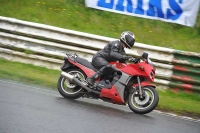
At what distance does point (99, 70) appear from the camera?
880 cm

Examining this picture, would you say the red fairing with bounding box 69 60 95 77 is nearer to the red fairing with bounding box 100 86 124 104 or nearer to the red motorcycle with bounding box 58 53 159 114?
the red motorcycle with bounding box 58 53 159 114

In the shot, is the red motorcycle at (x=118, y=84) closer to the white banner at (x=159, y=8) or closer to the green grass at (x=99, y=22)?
the green grass at (x=99, y=22)

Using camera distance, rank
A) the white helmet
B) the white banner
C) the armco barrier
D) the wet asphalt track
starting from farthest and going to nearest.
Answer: the white banner
the armco barrier
the white helmet
the wet asphalt track

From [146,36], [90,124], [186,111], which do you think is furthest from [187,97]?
[90,124]

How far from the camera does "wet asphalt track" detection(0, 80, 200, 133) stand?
6179mm

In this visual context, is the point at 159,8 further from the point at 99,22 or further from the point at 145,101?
the point at 145,101

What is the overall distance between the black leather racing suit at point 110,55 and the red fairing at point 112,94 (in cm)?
53

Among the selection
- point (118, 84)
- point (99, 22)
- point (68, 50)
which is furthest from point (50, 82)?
point (99, 22)

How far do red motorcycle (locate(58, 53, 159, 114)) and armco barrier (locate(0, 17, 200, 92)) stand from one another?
242 centimetres

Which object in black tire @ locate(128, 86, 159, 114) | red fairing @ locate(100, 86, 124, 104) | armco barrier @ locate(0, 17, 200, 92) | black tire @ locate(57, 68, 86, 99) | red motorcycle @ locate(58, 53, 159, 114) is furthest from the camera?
armco barrier @ locate(0, 17, 200, 92)

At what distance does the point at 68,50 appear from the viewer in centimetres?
1169

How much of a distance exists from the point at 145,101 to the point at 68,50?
156 inches

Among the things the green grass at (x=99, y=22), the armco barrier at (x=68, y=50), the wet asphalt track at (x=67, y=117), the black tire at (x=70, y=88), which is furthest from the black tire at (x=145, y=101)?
the green grass at (x=99, y=22)

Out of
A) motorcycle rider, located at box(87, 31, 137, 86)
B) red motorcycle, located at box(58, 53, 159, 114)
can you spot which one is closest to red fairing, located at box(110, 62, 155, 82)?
red motorcycle, located at box(58, 53, 159, 114)
